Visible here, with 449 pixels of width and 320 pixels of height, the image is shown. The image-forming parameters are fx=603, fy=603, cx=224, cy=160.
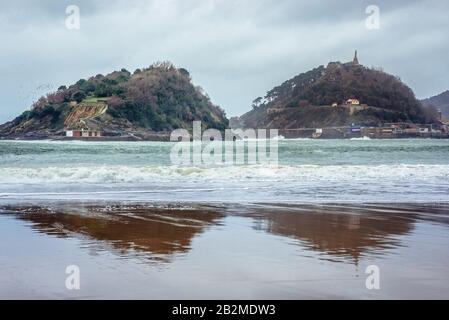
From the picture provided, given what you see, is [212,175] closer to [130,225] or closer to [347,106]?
[130,225]

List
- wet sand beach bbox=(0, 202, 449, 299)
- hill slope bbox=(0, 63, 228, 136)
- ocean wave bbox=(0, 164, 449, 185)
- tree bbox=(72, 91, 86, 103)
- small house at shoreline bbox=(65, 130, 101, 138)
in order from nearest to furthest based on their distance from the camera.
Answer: wet sand beach bbox=(0, 202, 449, 299), ocean wave bbox=(0, 164, 449, 185), small house at shoreline bbox=(65, 130, 101, 138), hill slope bbox=(0, 63, 228, 136), tree bbox=(72, 91, 86, 103)

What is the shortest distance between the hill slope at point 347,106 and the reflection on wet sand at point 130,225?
6109 inches

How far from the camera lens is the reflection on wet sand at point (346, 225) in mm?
6602

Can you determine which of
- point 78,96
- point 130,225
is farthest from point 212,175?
point 78,96

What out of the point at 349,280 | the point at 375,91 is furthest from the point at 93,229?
the point at 375,91

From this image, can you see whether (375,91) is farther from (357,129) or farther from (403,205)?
(403,205)

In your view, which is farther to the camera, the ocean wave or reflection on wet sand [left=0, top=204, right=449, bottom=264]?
the ocean wave

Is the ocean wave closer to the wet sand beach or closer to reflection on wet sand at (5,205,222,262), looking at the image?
reflection on wet sand at (5,205,222,262)

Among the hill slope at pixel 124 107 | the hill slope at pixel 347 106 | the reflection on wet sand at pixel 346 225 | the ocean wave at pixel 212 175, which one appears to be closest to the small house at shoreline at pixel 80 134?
the hill slope at pixel 124 107

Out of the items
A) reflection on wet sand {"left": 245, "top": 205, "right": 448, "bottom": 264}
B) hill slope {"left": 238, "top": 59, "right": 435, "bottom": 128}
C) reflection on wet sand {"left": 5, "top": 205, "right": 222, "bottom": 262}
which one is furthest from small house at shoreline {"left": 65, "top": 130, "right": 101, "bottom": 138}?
reflection on wet sand {"left": 245, "top": 205, "right": 448, "bottom": 264}

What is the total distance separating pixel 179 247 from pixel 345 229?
2608 millimetres

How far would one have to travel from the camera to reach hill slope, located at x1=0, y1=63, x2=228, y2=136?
132m

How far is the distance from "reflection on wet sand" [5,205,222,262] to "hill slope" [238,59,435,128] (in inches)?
6109

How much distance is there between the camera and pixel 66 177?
19438 mm
